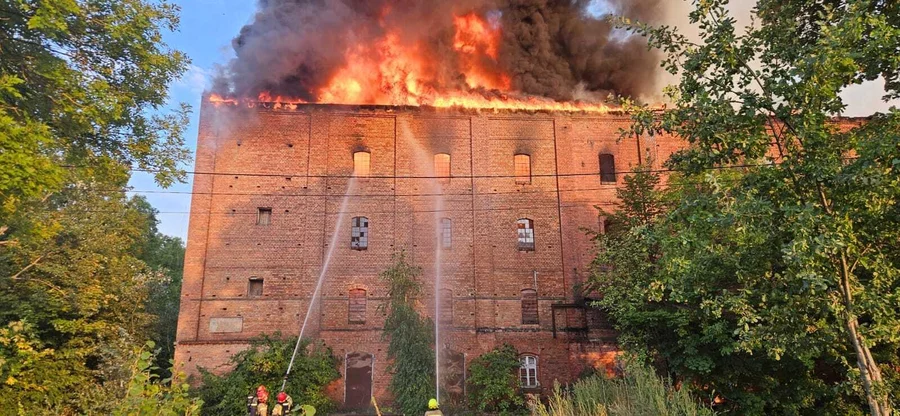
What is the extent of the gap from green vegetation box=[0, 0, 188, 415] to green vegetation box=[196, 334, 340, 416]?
10.5 feet

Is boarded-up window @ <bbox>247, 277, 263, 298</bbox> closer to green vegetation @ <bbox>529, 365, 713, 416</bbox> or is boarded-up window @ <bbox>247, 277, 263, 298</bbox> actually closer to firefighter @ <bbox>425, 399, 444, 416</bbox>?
firefighter @ <bbox>425, 399, 444, 416</bbox>

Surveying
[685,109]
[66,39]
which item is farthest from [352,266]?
[685,109]

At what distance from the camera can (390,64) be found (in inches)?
960

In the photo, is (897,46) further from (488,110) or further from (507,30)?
(507,30)

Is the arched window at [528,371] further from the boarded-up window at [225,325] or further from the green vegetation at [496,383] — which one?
the boarded-up window at [225,325]

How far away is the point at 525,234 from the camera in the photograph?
73.9 ft

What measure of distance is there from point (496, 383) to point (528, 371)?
241 cm

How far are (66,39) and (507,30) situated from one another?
1961 centimetres

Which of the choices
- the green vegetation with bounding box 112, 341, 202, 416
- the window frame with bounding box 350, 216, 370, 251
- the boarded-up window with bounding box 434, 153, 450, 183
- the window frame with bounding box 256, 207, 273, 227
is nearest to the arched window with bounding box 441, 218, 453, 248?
the boarded-up window with bounding box 434, 153, 450, 183

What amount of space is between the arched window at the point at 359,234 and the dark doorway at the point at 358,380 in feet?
14.1

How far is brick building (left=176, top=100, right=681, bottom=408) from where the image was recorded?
2055cm

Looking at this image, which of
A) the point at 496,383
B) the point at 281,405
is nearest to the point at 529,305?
the point at 496,383

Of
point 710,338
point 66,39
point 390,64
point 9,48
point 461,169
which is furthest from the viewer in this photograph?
point 390,64

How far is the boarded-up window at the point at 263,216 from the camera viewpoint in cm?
2145
